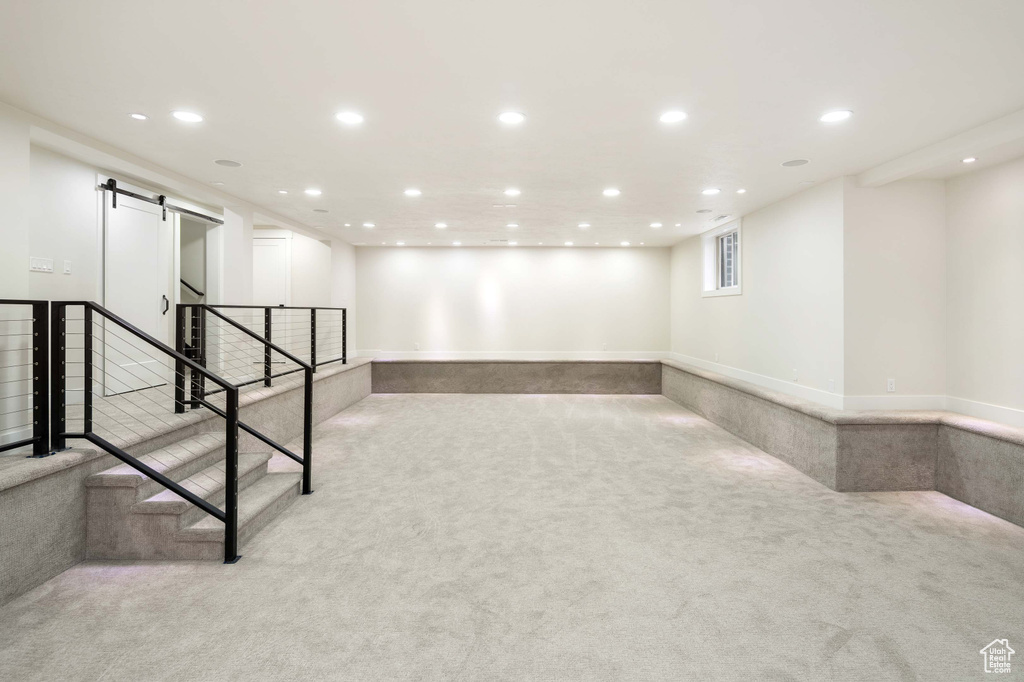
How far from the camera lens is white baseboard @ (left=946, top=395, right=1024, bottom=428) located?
4098 millimetres

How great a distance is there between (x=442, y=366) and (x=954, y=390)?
7.41 metres

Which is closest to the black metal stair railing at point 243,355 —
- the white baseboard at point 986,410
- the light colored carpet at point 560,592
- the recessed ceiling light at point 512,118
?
the light colored carpet at point 560,592

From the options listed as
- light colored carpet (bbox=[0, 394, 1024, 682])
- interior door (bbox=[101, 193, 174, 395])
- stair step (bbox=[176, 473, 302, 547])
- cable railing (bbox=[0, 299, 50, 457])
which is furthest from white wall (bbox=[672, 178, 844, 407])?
interior door (bbox=[101, 193, 174, 395])

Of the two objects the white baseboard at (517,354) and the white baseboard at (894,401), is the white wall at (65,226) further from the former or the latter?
the white baseboard at (894,401)

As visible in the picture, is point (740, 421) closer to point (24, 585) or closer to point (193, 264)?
point (24, 585)

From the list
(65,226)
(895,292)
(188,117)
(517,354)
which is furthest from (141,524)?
(517,354)

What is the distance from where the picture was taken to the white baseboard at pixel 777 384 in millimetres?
5008

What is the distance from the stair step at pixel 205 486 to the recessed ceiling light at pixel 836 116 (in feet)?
15.4

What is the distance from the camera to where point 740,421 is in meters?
6.43

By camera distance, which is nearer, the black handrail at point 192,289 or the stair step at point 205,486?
the stair step at point 205,486

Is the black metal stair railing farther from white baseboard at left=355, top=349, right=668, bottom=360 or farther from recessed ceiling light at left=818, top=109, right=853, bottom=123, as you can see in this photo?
recessed ceiling light at left=818, top=109, right=853, bottom=123

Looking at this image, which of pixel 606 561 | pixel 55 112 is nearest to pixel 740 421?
pixel 606 561

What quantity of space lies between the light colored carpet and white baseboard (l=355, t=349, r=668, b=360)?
571 centimetres
